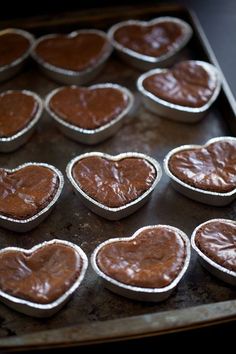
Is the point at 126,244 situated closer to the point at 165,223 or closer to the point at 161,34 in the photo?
the point at 165,223

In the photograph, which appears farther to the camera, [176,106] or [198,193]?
[176,106]

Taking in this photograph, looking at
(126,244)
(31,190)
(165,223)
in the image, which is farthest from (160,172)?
(31,190)

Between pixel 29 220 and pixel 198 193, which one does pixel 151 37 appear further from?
pixel 29 220

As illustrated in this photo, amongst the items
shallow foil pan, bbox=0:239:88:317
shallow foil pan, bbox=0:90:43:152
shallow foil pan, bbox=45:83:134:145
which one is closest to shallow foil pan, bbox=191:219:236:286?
shallow foil pan, bbox=0:239:88:317

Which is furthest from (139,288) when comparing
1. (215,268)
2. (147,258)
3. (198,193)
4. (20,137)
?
(20,137)

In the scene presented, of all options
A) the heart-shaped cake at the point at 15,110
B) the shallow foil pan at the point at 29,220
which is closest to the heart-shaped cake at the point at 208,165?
the shallow foil pan at the point at 29,220

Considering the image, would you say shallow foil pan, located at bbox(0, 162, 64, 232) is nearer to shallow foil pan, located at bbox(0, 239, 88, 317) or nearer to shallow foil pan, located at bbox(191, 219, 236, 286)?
shallow foil pan, located at bbox(0, 239, 88, 317)

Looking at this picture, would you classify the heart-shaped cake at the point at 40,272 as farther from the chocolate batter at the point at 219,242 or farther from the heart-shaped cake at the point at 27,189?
the chocolate batter at the point at 219,242
